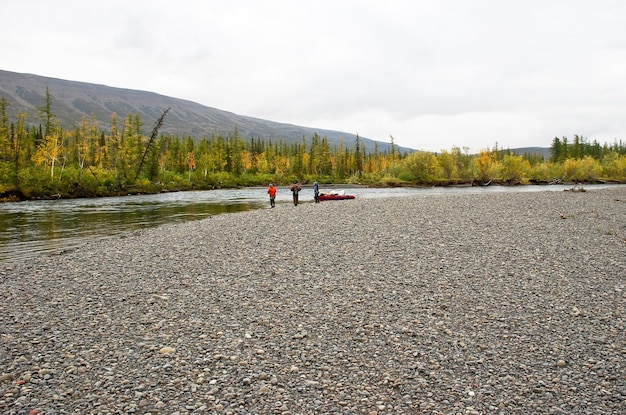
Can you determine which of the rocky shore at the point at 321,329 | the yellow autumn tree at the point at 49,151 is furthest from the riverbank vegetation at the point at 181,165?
the rocky shore at the point at 321,329

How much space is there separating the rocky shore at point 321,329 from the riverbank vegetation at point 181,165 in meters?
55.8

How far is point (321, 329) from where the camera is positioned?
879cm

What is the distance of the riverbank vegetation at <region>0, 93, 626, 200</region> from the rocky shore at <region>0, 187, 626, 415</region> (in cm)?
5580

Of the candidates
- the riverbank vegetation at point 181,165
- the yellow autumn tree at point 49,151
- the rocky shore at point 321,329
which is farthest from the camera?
the yellow autumn tree at point 49,151

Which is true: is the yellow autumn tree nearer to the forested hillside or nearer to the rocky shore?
the forested hillside

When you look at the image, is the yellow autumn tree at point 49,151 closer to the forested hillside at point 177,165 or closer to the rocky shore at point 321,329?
the forested hillside at point 177,165

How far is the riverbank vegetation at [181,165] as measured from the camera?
6706 cm

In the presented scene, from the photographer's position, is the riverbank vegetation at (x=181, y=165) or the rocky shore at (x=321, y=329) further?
the riverbank vegetation at (x=181, y=165)

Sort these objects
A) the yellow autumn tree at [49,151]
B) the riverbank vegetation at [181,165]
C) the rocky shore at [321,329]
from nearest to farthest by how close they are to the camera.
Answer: the rocky shore at [321,329] → the riverbank vegetation at [181,165] → the yellow autumn tree at [49,151]

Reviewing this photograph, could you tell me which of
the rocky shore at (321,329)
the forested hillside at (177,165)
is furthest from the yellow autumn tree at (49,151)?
the rocky shore at (321,329)

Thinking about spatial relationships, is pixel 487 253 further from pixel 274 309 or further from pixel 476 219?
pixel 274 309

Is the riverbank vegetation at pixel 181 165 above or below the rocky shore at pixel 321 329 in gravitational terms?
above

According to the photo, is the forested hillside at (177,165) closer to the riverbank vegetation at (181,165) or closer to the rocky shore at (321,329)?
the riverbank vegetation at (181,165)

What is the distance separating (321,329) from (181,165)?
11946 cm
